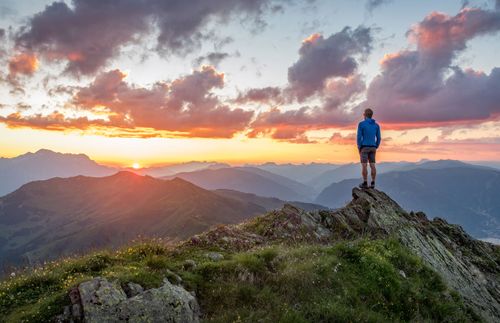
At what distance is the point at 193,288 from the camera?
34.8 ft

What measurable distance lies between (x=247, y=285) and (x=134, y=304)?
3.60 m

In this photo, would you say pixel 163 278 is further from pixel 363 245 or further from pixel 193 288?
pixel 363 245

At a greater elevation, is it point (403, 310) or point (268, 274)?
point (268, 274)

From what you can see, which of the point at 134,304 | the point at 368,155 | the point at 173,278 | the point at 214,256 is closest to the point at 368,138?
the point at 368,155

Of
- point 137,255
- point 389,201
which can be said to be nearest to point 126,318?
point 137,255

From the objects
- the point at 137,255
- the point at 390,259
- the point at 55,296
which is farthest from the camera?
the point at 390,259

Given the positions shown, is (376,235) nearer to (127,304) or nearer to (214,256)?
(214,256)

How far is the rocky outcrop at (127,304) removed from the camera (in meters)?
8.37

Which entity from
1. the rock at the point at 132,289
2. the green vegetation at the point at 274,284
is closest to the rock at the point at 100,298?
the rock at the point at 132,289

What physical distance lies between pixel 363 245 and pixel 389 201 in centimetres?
984

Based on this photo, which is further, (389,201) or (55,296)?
(389,201)

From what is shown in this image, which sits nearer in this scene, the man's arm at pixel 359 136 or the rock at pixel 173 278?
the rock at pixel 173 278

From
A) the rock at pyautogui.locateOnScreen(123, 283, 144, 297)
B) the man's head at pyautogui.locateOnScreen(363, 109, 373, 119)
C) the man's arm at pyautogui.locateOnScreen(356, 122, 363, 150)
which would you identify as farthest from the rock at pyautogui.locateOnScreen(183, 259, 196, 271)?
the man's head at pyautogui.locateOnScreen(363, 109, 373, 119)

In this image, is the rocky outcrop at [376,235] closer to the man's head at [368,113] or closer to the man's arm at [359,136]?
the man's arm at [359,136]
